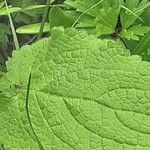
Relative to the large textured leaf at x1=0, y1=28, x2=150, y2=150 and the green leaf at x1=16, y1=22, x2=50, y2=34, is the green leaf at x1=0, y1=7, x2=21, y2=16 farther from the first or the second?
the large textured leaf at x1=0, y1=28, x2=150, y2=150

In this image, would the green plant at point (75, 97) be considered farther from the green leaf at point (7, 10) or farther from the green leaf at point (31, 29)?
the green leaf at point (31, 29)

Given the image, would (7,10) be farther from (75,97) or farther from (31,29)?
(75,97)

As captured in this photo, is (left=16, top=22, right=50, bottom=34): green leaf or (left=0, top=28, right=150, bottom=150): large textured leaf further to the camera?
(left=16, top=22, right=50, bottom=34): green leaf

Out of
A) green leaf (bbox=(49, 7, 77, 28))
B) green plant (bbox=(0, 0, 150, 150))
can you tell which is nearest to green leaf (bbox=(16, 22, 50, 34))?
green leaf (bbox=(49, 7, 77, 28))

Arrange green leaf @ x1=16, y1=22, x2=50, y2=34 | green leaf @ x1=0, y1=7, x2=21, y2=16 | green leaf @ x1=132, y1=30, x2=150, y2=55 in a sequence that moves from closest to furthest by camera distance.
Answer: green leaf @ x1=132, y1=30, x2=150, y2=55
green leaf @ x1=0, y1=7, x2=21, y2=16
green leaf @ x1=16, y1=22, x2=50, y2=34

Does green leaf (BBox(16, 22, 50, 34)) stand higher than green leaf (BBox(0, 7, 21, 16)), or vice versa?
green leaf (BBox(0, 7, 21, 16))

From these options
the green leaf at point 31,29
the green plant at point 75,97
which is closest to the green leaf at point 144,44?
the green plant at point 75,97

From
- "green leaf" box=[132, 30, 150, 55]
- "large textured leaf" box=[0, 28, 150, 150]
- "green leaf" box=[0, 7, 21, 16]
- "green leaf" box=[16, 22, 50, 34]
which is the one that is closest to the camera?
"large textured leaf" box=[0, 28, 150, 150]

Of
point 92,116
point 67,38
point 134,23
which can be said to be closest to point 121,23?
point 134,23
